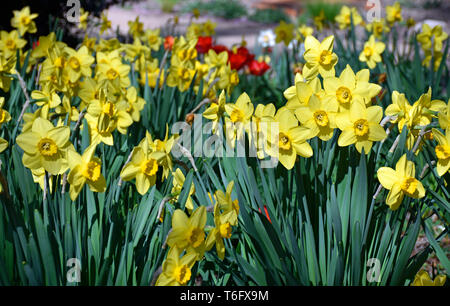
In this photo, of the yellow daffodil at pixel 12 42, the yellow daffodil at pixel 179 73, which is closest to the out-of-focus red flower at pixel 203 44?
the yellow daffodil at pixel 179 73

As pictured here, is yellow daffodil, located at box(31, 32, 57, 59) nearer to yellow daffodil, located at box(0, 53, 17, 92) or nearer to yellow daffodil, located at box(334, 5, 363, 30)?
yellow daffodil, located at box(0, 53, 17, 92)

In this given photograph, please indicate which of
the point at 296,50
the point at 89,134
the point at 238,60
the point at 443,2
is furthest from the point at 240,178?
the point at 443,2

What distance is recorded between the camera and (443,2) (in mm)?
8812

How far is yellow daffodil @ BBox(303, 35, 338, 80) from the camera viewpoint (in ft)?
4.96

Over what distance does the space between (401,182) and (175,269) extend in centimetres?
62

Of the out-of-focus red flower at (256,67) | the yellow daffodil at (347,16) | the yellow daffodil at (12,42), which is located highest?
the yellow daffodil at (347,16)

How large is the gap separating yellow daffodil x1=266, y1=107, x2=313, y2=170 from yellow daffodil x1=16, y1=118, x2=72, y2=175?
0.54m

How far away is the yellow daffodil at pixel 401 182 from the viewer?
128 centimetres

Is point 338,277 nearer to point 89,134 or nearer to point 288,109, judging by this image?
point 288,109

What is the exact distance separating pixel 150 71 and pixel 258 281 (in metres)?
1.58

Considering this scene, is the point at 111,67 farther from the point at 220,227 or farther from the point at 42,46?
the point at 220,227

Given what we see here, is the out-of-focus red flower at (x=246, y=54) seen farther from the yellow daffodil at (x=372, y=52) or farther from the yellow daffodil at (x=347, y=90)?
the yellow daffodil at (x=347, y=90)

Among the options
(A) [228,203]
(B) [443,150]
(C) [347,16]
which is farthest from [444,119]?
(C) [347,16]

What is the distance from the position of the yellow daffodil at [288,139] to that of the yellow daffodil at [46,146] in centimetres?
54
